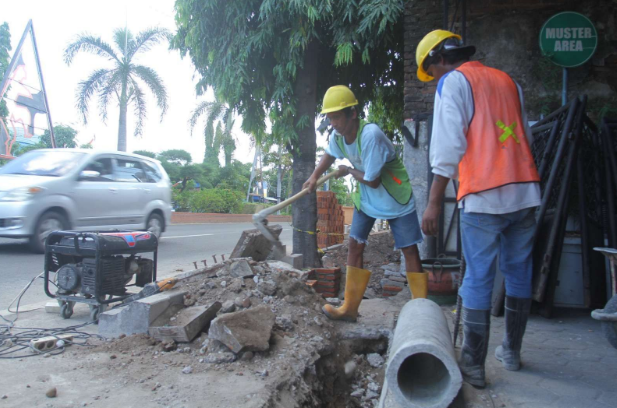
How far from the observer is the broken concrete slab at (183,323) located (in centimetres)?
355

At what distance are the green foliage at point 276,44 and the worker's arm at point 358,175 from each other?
2.95 m

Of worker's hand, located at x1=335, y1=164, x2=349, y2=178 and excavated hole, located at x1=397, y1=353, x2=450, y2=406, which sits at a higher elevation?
worker's hand, located at x1=335, y1=164, x2=349, y2=178

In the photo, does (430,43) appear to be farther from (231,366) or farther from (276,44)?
(276,44)

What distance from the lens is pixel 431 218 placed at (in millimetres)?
2734

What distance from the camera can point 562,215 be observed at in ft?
13.8

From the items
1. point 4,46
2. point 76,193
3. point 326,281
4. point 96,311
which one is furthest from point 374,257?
point 4,46

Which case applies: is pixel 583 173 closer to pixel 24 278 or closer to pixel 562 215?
pixel 562 215

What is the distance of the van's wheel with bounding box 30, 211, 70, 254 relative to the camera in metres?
8.38

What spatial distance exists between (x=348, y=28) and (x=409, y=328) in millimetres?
5343

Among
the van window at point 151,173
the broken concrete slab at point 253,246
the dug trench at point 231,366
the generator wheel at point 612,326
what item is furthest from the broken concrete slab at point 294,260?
the van window at point 151,173

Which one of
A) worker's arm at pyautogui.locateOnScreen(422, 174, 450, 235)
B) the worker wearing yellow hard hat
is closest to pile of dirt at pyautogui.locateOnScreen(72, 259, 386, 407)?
the worker wearing yellow hard hat

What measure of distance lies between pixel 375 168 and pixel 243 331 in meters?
1.56

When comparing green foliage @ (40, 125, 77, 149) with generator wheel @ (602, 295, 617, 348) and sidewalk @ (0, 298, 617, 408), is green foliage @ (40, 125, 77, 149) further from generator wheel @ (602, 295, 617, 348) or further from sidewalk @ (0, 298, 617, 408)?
generator wheel @ (602, 295, 617, 348)

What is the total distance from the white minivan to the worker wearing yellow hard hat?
6601mm
